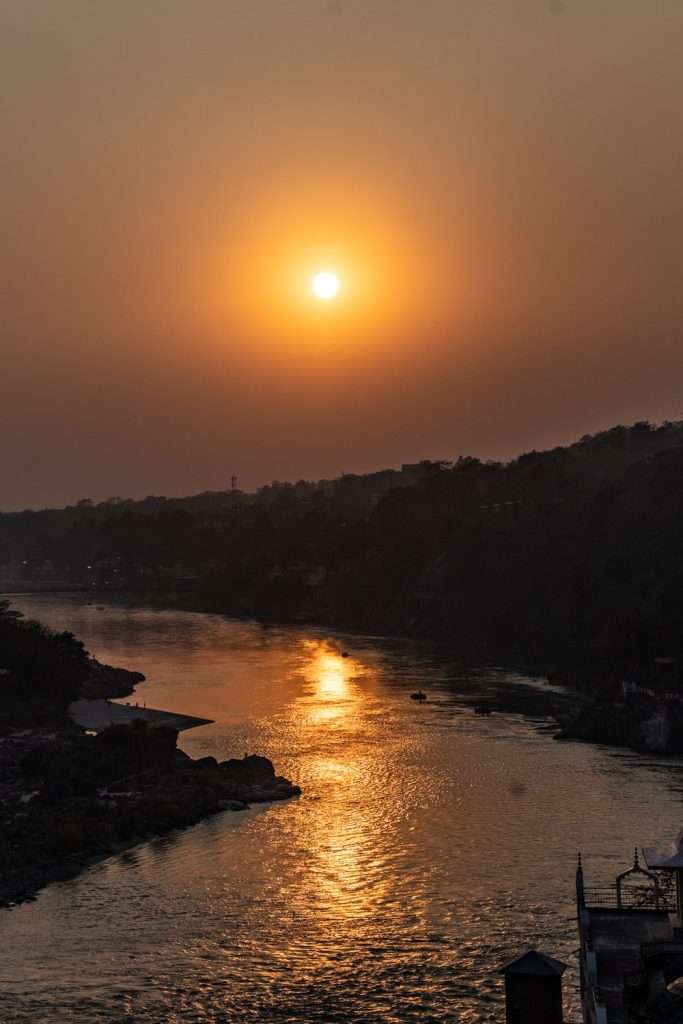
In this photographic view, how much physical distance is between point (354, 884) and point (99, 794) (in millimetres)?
17396

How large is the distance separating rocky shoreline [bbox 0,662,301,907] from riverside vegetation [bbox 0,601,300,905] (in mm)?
48

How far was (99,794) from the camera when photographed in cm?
5894

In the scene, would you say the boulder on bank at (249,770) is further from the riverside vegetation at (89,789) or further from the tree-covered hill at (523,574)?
the tree-covered hill at (523,574)

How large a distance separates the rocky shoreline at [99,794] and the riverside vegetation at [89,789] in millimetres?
48

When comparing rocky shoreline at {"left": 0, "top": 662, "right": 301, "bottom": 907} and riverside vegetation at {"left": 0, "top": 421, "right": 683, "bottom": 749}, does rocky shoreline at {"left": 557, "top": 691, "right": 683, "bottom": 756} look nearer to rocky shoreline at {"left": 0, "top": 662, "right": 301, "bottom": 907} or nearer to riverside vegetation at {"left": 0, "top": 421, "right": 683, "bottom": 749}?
riverside vegetation at {"left": 0, "top": 421, "right": 683, "bottom": 749}

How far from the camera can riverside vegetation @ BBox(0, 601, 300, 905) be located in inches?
1964

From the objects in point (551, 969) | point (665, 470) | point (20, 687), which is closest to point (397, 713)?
point (20, 687)

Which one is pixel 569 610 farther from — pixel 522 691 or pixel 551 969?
pixel 551 969

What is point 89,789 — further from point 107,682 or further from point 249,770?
point 107,682

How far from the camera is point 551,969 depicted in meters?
22.9

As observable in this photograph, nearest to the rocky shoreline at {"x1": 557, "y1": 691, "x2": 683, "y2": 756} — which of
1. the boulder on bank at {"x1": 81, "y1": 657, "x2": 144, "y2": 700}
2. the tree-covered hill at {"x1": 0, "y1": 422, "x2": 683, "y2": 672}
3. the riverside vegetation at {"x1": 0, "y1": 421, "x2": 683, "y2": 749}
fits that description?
the riverside vegetation at {"x1": 0, "y1": 421, "x2": 683, "y2": 749}

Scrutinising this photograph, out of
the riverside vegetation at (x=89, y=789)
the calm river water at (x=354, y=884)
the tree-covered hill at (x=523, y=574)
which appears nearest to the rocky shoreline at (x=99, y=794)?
the riverside vegetation at (x=89, y=789)

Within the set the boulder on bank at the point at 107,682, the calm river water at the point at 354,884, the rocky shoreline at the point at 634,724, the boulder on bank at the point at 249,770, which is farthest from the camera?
the boulder on bank at the point at 107,682

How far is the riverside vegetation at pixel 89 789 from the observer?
49.9 metres
